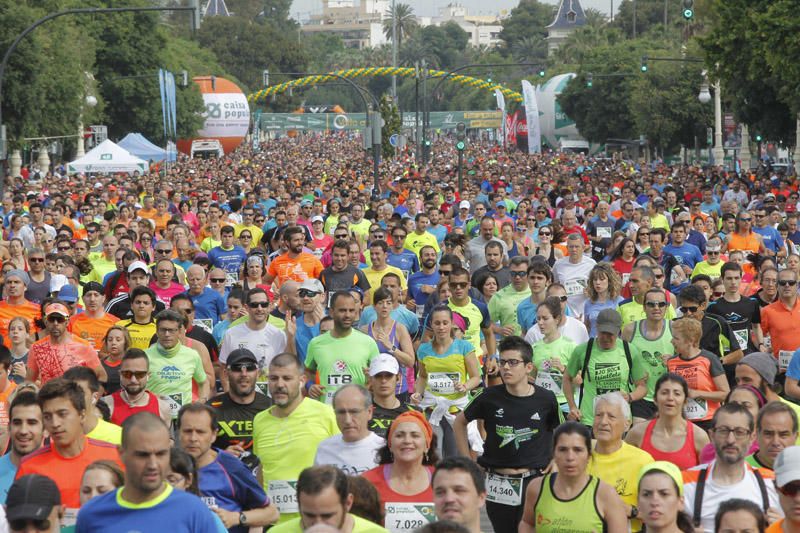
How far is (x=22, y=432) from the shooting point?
7273 mm

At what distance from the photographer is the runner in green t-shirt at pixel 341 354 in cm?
1010

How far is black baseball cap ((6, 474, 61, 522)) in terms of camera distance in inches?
214

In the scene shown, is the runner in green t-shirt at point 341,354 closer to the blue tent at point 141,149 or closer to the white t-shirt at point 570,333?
the white t-shirt at point 570,333

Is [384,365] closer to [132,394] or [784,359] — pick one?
[132,394]

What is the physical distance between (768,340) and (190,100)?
72.5 meters

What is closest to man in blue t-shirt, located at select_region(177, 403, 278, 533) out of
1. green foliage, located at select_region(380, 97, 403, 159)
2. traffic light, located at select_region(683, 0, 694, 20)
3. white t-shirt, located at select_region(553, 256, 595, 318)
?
white t-shirt, located at select_region(553, 256, 595, 318)

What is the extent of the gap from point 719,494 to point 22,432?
3.18 metres

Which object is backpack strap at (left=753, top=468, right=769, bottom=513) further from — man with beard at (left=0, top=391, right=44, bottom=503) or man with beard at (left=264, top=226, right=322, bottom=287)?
man with beard at (left=264, top=226, right=322, bottom=287)

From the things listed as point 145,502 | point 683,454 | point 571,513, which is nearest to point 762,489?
point 571,513

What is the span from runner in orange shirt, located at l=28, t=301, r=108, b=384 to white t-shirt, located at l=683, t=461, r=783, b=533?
15.5 feet

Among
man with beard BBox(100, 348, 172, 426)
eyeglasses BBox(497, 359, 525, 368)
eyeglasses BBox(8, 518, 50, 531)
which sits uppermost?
eyeglasses BBox(8, 518, 50, 531)

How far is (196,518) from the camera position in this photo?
5543 mm

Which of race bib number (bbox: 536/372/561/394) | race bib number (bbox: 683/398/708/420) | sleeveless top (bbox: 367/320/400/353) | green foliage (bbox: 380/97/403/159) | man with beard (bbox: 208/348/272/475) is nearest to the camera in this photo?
man with beard (bbox: 208/348/272/475)

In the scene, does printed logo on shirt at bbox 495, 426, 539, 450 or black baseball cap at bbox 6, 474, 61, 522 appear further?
printed logo on shirt at bbox 495, 426, 539, 450
